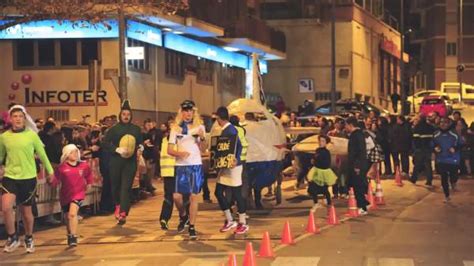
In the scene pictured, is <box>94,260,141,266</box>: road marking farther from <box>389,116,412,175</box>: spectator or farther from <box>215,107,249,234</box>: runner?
<box>389,116,412,175</box>: spectator

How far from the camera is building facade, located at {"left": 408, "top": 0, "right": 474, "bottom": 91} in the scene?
7744cm

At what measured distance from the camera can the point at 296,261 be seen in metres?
10.2

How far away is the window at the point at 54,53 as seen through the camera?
2766 centimetres

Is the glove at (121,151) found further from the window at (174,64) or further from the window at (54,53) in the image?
the window at (174,64)

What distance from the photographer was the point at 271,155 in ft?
51.1

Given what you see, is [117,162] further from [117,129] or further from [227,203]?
[227,203]

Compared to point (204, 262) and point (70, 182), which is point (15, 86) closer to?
point (70, 182)

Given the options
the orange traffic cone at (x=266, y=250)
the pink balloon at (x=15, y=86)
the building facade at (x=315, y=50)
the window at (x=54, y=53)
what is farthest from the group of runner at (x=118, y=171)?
the building facade at (x=315, y=50)

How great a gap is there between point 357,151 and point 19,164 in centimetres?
634

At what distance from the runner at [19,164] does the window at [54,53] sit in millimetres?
16719

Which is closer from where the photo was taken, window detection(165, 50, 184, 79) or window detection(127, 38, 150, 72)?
window detection(127, 38, 150, 72)

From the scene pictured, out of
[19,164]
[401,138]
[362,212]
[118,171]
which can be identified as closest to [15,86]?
[401,138]

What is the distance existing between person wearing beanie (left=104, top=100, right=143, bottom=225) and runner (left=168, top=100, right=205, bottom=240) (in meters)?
1.58

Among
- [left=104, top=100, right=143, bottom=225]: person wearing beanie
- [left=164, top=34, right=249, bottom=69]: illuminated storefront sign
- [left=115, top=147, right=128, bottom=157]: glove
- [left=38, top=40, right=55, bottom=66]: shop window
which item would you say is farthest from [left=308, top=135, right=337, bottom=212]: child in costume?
[left=164, top=34, right=249, bottom=69]: illuminated storefront sign
